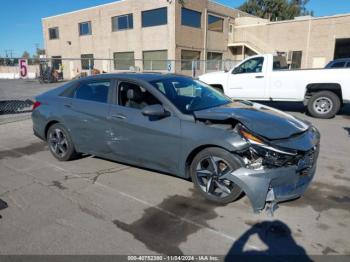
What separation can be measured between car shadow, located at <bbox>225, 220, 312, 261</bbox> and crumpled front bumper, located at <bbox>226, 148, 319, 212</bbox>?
0.23 metres

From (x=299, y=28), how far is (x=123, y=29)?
16.6 meters

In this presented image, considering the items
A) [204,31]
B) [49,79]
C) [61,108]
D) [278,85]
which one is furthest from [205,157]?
Result: [49,79]

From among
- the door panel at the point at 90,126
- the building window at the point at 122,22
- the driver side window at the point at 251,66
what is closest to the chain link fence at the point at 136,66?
the building window at the point at 122,22

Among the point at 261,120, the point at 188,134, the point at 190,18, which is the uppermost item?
the point at 190,18

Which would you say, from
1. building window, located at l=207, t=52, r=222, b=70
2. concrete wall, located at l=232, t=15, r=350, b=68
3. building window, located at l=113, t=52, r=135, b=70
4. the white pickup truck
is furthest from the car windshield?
concrete wall, located at l=232, t=15, r=350, b=68

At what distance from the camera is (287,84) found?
9.41 m

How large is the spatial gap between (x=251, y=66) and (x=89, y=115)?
22.9 feet

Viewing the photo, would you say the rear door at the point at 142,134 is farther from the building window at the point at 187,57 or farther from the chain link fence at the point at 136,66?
the building window at the point at 187,57

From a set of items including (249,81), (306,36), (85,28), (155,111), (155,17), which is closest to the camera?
(155,111)

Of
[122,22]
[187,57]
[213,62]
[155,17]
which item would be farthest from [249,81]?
[122,22]

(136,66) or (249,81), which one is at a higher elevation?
(136,66)

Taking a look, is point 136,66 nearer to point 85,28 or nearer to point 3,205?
point 85,28

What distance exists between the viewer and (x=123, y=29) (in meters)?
28.3

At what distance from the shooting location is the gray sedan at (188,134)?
10.7ft
